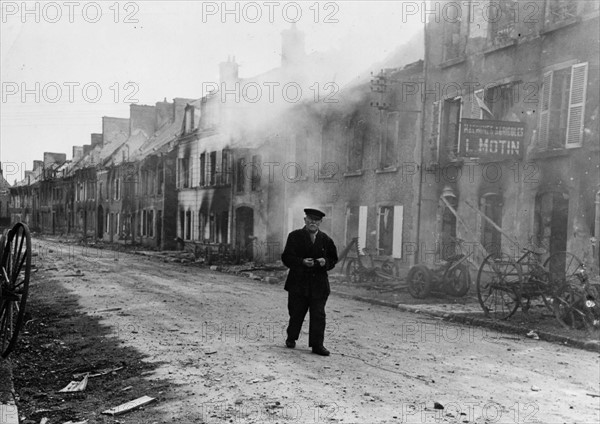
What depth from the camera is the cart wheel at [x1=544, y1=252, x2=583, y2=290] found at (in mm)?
10727

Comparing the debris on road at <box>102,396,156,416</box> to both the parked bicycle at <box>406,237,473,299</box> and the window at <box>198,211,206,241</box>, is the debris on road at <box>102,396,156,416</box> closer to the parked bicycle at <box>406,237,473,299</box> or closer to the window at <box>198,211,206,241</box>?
the parked bicycle at <box>406,237,473,299</box>

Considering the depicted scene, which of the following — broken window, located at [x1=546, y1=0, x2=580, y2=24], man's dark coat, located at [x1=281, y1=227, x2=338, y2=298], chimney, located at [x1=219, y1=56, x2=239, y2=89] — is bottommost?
man's dark coat, located at [x1=281, y1=227, x2=338, y2=298]

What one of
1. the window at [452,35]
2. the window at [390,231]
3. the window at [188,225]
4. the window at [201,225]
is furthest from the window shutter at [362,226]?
the window at [188,225]

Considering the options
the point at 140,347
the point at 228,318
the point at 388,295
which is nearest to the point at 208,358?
the point at 140,347

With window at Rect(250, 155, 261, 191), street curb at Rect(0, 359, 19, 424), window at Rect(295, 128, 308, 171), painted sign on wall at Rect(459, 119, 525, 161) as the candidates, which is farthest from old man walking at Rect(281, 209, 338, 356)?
window at Rect(250, 155, 261, 191)

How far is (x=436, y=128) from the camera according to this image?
60.6 ft

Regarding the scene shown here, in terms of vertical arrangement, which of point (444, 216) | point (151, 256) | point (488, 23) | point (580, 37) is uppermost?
point (488, 23)

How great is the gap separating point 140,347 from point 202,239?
26548mm

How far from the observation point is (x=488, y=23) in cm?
1672


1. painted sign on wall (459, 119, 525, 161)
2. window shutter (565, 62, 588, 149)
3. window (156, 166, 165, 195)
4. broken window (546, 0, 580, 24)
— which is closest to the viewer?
window shutter (565, 62, 588, 149)

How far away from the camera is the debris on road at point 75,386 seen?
653cm

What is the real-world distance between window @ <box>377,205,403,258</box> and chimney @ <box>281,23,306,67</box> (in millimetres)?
11591

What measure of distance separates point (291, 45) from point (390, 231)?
13.2m

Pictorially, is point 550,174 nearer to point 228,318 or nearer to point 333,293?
point 333,293
